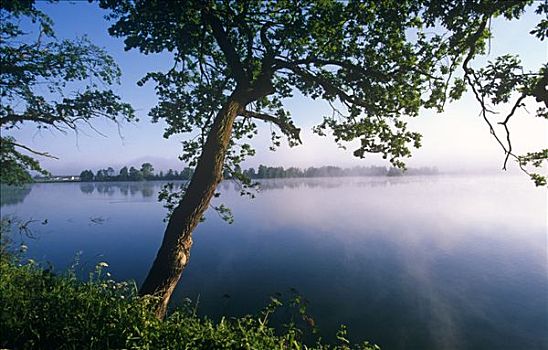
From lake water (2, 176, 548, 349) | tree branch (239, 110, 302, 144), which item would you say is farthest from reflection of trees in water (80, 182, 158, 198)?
tree branch (239, 110, 302, 144)

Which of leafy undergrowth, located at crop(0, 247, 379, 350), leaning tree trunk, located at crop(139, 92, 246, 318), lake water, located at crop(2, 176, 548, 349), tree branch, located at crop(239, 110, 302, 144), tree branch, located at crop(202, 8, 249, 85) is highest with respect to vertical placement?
tree branch, located at crop(202, 8, 249, 85)

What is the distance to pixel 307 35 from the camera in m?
5.95

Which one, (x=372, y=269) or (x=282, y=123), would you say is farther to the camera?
(x=372, y=269)

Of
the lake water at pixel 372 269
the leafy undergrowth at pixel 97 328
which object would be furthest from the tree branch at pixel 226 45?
the lake water at pixel 372 269

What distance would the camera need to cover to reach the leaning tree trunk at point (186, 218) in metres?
4.73

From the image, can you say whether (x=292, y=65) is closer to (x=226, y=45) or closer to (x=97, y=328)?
(x=226, y=45)

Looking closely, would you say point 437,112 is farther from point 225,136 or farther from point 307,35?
point 225,136

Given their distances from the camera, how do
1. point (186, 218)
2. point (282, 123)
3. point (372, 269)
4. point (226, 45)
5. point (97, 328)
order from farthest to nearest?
point (372, 269) → point (282, 123) → point (226, 45) → point (186, 218) → point (97, 328)

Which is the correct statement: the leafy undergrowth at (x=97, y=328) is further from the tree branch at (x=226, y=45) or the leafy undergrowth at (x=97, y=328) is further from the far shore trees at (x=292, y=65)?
the tree branch at (x=226, y=45)

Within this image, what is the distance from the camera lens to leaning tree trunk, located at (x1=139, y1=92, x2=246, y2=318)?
4.73 m

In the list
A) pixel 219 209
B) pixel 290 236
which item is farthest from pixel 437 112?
pixel 290 236

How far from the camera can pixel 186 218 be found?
5035mm

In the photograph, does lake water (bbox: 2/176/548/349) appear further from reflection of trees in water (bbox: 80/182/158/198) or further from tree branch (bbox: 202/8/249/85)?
reflection of trees in water (bbox: 80/182/158/198)

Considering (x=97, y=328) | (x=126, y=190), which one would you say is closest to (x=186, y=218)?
(x=97, y=328)
